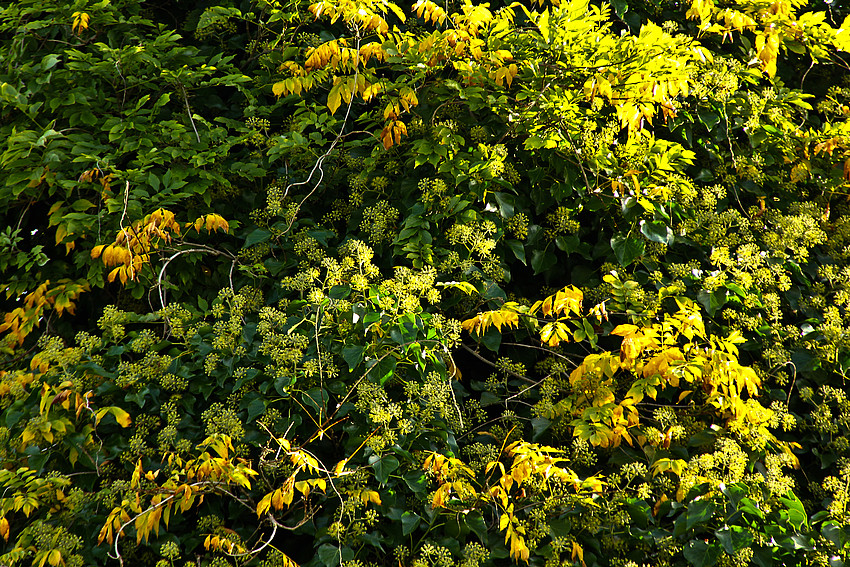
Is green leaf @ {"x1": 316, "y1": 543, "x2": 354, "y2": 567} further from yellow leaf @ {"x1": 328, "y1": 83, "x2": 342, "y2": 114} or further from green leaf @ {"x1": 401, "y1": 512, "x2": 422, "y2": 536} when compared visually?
yellow leaf @ {"x1": 328, "y1": 83, "x2": 342, "y2": 114}

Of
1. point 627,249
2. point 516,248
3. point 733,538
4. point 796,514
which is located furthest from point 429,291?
point 796,514

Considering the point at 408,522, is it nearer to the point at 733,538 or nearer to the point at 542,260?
the point at 733,538

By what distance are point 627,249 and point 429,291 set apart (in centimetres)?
99

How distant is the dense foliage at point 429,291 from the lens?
2.43m

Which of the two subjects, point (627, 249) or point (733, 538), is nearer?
point (733, 538)

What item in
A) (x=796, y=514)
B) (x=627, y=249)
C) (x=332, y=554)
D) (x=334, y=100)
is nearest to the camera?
(x=332, y=554)

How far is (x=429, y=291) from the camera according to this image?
273 cm

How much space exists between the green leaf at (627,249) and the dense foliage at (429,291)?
0.8 inches

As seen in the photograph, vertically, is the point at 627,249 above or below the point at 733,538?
above

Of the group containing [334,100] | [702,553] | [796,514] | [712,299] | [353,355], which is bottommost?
[702,553]

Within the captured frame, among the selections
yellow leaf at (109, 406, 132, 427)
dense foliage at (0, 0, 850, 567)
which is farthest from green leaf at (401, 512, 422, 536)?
yellow leaf at (109, 406, 132, 427)

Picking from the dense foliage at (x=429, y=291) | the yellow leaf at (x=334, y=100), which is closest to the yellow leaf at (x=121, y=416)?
the dense foliage at (x=429, y=291)

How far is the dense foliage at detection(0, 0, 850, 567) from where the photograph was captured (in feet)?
7.98

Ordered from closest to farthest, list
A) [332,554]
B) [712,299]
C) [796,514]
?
[332,554]
[796,514]
[712,299]
